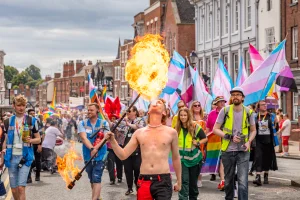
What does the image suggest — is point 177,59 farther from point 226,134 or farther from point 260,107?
point 226,134

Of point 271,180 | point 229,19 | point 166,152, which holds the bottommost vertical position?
point 271,180

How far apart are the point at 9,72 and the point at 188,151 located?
179 meters

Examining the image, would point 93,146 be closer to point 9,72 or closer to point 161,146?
point 161,146

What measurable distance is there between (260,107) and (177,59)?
391 inches

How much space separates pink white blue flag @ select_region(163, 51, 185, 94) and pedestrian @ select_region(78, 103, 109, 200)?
1126 centimetres

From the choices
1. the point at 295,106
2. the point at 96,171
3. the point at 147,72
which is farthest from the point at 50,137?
the point at 295,106

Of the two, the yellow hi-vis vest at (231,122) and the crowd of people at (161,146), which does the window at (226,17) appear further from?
the yellow hi-vis vest at (231,122)

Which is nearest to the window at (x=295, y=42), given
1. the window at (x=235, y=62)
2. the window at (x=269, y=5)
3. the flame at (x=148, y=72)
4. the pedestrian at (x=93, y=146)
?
the window at (x=269, y=5)

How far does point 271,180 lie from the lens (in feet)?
50.5

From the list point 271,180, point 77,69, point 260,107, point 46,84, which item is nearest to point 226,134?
point 260,107

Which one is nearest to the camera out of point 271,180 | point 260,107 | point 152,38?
point 152,38

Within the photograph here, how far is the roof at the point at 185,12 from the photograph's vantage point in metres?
57.0

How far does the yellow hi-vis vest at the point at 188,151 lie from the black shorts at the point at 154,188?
3217mm

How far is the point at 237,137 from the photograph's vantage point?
10352mm
